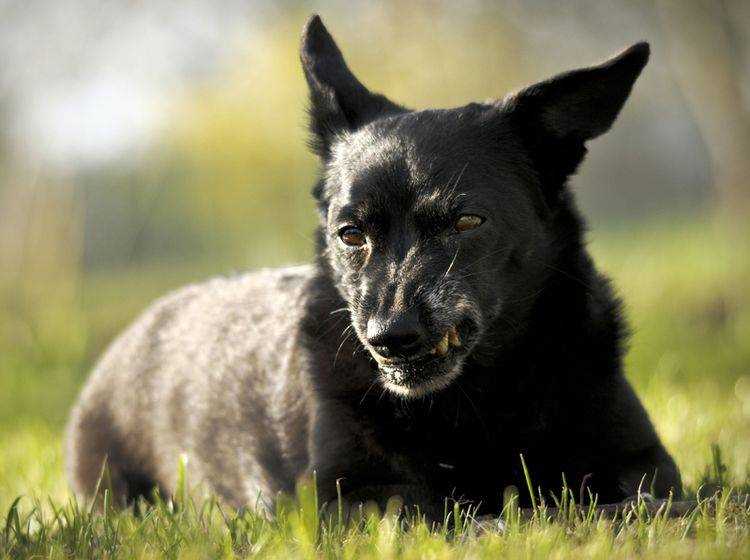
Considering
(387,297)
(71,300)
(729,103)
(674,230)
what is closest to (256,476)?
(387,297)

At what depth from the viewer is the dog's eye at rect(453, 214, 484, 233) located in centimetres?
328

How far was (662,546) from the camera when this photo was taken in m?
2.42

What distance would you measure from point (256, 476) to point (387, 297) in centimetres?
137

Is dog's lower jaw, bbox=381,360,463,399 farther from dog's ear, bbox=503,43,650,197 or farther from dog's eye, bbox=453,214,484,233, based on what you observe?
dog's ear, bbox=503,43,650,197

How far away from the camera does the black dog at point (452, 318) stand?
3.24 meters

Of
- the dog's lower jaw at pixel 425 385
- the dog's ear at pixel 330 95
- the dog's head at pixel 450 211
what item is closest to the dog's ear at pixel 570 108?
the dog's head at pixel 450 211

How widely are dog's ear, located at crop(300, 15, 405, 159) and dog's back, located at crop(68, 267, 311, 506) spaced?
2.19 ft

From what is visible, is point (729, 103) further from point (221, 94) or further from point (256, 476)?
point (256, 476)

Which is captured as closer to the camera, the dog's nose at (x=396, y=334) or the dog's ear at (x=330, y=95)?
the dog's nose at (x=396, y=334)

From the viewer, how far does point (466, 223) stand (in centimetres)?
328

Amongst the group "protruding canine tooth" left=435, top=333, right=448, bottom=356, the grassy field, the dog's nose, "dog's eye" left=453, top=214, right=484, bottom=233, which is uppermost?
"dog's eye" left=453, top=214, right=484, bottom=233

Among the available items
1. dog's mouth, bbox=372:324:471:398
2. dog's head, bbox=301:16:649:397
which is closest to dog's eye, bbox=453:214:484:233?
dog's head, bbox=301:16:649:397

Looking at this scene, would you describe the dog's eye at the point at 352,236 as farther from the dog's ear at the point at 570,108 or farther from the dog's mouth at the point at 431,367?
the dog's ear at the point at 570,108

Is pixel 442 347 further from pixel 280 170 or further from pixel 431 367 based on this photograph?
pixel 280 170
